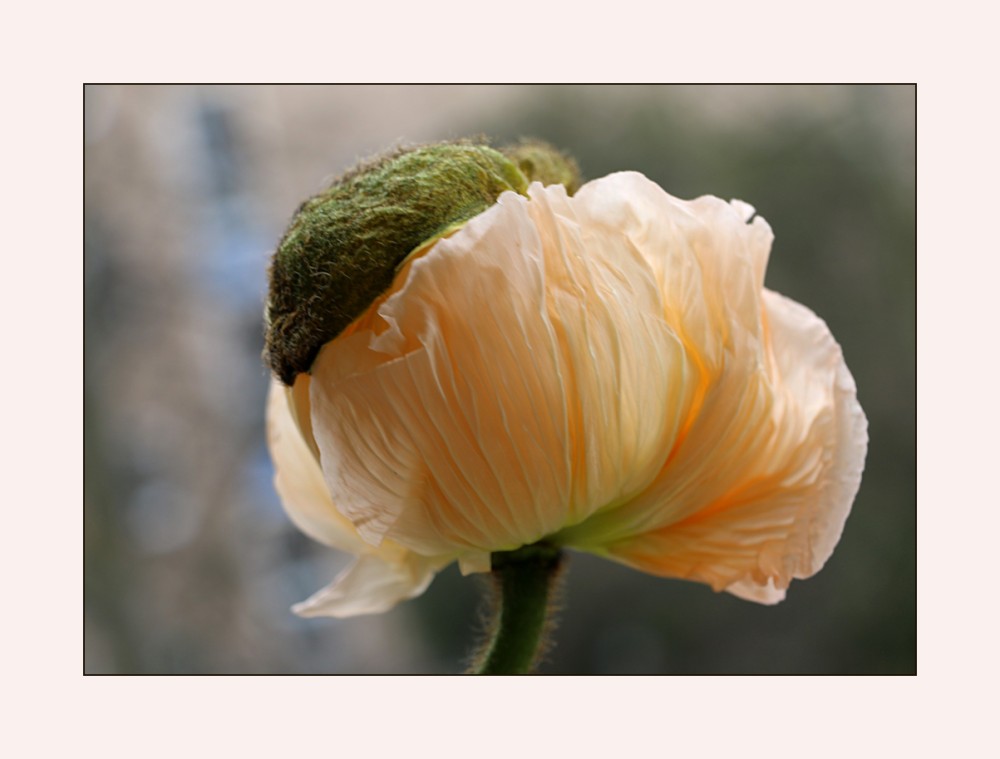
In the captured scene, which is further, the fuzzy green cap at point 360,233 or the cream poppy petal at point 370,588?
the cream poppy petal at point 370,588

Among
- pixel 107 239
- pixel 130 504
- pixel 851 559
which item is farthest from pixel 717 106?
pixel 130 504

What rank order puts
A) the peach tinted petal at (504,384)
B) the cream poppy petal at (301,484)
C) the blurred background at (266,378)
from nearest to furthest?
the peach tinted petal at (504,384)
the cream poppy petal at (301,484)
the blurred background at (266,378)

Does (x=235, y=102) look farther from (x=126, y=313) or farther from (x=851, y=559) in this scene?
(x=851, y=559)

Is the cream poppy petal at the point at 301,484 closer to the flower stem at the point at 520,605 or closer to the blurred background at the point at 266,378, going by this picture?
the flower stem at the point at 520,605

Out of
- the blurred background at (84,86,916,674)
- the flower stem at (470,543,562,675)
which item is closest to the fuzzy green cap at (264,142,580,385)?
the flower stem at (470,543,562,675)

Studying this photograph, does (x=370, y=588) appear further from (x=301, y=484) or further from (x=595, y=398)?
(x=595, y=398)

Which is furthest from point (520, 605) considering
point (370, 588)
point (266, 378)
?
point (266, 378)

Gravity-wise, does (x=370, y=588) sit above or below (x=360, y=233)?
below

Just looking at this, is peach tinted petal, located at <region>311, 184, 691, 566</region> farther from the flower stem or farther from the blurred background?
the blurred background

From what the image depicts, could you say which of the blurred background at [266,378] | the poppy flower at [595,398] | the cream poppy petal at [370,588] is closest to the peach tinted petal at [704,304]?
the poppy flower at [595,398]
